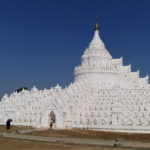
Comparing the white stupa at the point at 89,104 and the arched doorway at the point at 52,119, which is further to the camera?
the arched doorway at the point at 52,119

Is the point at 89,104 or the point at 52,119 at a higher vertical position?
the point at 89,104

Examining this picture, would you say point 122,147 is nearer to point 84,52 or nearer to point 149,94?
point 149,94

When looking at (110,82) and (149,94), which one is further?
(110,82)

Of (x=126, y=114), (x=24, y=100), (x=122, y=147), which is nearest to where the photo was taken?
(x=122, y=147)

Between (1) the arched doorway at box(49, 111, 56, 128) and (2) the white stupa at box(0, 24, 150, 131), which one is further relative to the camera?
(1) the arched doorway at box(49, 111, 56, 128)

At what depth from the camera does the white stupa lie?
45.5 m

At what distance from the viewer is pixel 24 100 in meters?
60.0

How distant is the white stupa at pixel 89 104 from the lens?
45500 millimetres

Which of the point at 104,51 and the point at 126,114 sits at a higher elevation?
the point at 104,51

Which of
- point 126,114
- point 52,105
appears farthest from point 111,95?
point 52,105

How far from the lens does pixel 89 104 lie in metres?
50.3

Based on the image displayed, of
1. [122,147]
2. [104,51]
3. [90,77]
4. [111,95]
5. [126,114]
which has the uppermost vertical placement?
[104,51]

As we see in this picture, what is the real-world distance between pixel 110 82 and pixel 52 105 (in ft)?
54.4

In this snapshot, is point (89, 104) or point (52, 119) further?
point (52, 119)
